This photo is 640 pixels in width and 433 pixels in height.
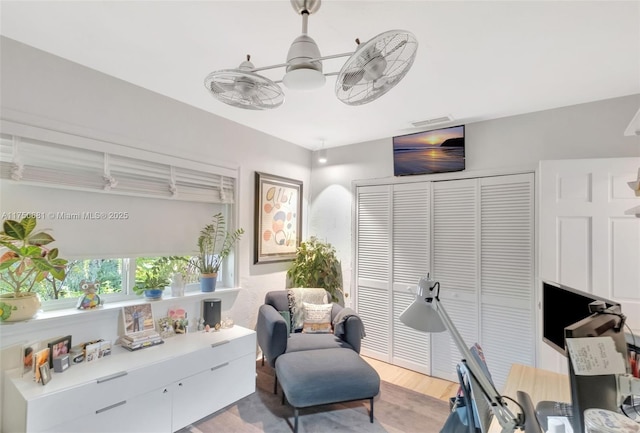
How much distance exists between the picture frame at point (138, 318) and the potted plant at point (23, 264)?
506 millimetres

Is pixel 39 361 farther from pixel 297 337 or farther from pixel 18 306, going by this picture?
pixel 297 337

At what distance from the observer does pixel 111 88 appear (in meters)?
2.12

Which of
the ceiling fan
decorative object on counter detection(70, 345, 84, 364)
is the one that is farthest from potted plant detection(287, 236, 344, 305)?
the ceiling fan

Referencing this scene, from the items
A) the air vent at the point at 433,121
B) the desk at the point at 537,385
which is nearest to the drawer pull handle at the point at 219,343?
the desk at the point at 537,385

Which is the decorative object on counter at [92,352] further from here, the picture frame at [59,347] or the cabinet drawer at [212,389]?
the cabinet drawer at [212,389]

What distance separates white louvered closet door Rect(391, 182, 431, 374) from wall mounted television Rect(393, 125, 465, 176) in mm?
181

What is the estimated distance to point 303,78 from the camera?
1.25 metres

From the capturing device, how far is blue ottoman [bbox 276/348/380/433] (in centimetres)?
209

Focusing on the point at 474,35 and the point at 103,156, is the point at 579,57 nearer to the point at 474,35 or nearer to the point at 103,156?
the point at 474,35

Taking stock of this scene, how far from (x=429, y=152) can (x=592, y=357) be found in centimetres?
238

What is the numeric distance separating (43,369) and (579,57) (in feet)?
11.5

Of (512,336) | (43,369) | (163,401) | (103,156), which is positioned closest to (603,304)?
(512,336)

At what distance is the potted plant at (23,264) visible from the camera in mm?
1633

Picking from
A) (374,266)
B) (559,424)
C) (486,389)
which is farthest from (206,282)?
(559,424)
